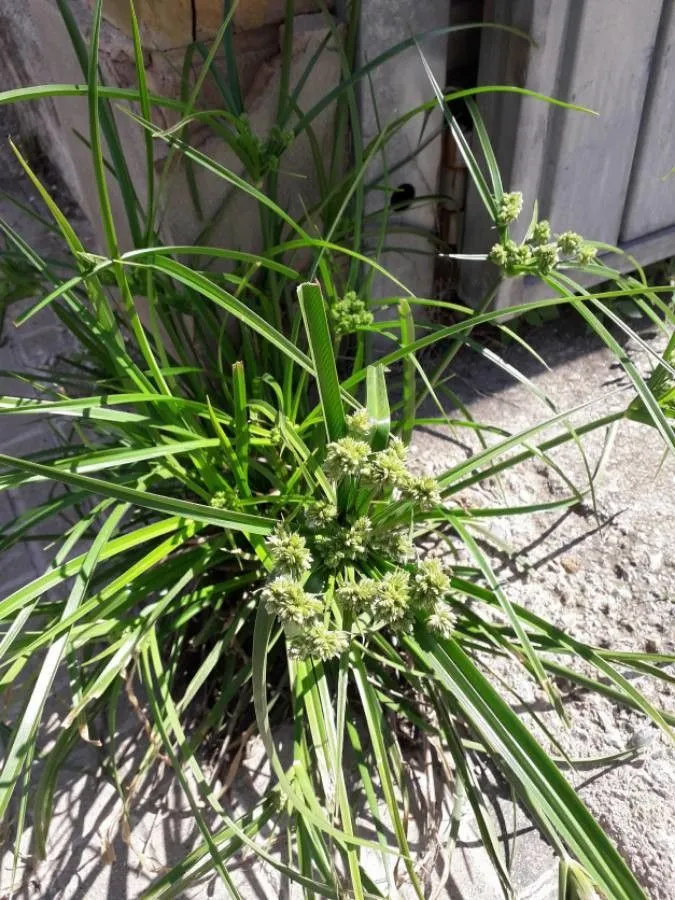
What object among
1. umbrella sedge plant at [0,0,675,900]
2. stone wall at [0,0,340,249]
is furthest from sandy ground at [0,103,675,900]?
stone wall at [0,0,340,249]

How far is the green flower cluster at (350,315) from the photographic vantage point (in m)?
1.22

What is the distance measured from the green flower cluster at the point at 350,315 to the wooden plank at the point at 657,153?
0.76 metres

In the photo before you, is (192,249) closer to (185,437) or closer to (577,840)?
(185,437)

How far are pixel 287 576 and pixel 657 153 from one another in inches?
53.3

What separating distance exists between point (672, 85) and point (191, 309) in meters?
1.09

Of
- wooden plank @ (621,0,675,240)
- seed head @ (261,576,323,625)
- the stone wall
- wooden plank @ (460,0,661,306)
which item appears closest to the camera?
seed head @ (261,576,323,625)

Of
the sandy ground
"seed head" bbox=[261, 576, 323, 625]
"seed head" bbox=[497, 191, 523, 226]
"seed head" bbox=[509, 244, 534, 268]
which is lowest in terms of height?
the sandy ground

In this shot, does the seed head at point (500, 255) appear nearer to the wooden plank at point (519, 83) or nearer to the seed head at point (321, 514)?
the seed head at point (321, 514)

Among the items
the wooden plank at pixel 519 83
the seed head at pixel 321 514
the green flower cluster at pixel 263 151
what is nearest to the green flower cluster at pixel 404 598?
the seed head at pixel 321 514

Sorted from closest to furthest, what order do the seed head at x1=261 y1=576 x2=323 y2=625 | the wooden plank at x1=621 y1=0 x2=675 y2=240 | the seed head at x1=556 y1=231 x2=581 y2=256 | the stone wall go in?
the seed head at x1=261 y1=576 x2=323 y2=625, the seed head at x1=556 y1=231 x2=581 y2=256, the stone wall, the wooden plank at x1=621 y1=0 x2=675 y2=240

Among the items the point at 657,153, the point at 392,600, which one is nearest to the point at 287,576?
the point at 392,600

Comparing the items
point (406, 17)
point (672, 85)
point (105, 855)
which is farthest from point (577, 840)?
point (672, 85)

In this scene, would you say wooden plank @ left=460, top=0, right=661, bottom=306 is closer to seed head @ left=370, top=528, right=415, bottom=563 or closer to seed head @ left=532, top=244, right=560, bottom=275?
seed head @ left=532, top=244, right=560, bottom=275

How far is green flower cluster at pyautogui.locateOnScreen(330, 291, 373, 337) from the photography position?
1.22 meters
